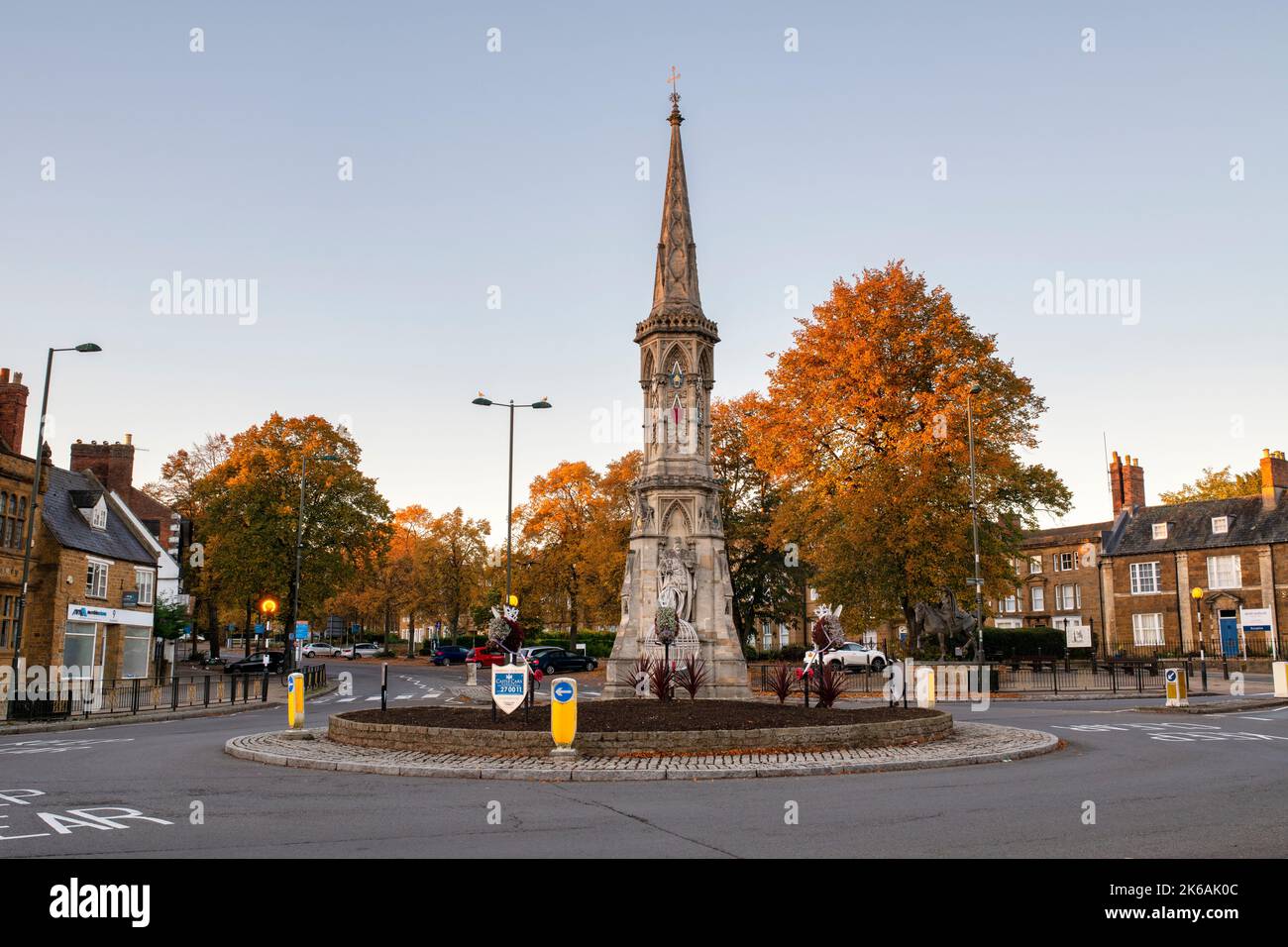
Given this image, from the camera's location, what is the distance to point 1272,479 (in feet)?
177

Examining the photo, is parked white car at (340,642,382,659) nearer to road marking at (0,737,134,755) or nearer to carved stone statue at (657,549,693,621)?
carved stone statue at (657,549,693,621)

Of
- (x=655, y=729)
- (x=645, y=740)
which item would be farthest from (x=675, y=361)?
(x=645, y=740)

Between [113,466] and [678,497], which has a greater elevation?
[113,466]

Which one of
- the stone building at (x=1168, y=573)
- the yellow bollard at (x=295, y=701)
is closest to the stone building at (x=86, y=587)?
the yellow bollard at (x=295, y=701)

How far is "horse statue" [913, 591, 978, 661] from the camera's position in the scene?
42.2 meters

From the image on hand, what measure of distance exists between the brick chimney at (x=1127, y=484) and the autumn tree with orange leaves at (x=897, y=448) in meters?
28.9

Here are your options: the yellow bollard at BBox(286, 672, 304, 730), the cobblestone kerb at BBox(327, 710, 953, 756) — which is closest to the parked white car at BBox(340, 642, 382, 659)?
the yellow bollard at BBox(286, 672, 304, 730)

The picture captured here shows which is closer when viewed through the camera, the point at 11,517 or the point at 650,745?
the point at 650,745

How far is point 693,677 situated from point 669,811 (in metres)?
9.30

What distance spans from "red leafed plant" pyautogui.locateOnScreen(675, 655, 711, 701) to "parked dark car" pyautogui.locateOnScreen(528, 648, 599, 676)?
82.1ft

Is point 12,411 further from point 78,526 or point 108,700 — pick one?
point 108,700

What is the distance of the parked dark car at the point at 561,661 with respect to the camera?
161 ft
